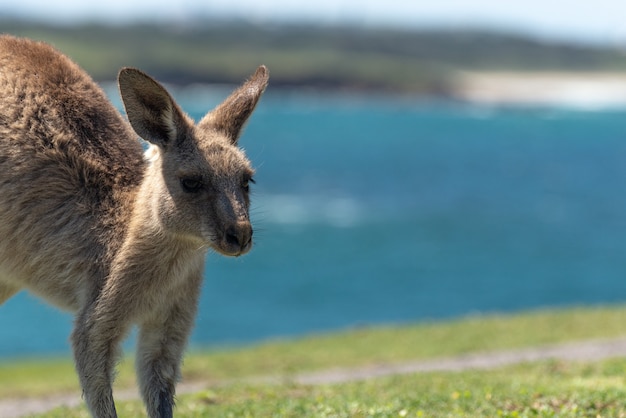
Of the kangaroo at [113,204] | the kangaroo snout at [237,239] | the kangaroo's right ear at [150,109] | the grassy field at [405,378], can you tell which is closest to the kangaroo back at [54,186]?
the kangaroo at [113,204]

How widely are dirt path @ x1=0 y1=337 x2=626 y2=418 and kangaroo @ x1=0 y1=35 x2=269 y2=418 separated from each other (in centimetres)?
663

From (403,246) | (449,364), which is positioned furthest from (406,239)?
(449,364)

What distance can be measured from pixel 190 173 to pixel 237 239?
0.64 metres

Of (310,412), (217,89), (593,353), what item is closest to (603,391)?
(310,412)

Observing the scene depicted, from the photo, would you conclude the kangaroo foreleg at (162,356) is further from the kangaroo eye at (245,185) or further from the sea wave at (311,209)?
the sea wave at (311,209)

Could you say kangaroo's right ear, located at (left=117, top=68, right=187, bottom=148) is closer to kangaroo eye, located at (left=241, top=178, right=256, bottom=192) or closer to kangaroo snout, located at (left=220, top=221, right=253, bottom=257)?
kangaroo eye, located at (left=241, top=178, right=256, bottom=192)

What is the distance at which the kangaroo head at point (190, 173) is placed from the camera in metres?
6.89

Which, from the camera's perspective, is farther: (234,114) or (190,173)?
(234,114)

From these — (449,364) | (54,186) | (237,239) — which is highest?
(449,364)

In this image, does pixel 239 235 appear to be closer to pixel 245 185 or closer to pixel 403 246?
pixel 245 185

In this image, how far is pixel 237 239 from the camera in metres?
6.77

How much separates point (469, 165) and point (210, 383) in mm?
74703

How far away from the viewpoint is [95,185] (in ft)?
25.4

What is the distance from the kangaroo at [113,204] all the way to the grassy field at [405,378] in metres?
2.16
